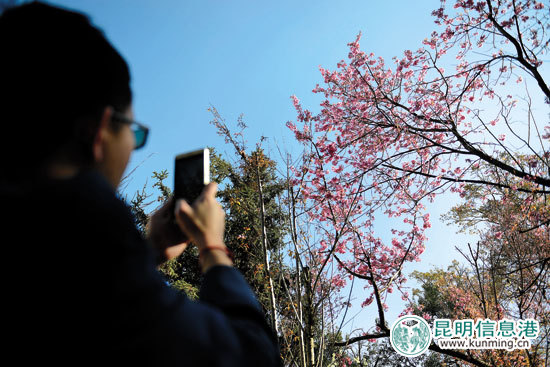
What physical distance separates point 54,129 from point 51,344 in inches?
13.9

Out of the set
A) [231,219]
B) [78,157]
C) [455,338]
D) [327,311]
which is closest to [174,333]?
[78,157]

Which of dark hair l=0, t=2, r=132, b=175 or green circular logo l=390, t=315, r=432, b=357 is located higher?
dark hair l=0, t=2, r=132, b=175

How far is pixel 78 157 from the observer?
615 mm

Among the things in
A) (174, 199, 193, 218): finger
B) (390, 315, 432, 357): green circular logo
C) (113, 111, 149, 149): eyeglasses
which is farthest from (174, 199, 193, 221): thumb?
(390, 315, 432, 357): green circular logo

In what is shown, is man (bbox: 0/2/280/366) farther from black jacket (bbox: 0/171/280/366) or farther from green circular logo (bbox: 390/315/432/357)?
green circular logo (bbox: 390/315/432/357)

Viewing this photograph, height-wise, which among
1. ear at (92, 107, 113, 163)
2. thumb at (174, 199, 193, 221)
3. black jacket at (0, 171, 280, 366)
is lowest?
black jacket at (0, 171, 280, 366)

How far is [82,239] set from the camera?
512 mm

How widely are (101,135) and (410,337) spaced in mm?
6054

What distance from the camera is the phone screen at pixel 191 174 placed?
3.35ft

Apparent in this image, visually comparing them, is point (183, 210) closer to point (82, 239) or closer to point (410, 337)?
point (82, 239)

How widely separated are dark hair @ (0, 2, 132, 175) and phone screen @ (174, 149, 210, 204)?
39cm

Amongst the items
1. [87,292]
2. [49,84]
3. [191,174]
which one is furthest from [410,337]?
[49,84]

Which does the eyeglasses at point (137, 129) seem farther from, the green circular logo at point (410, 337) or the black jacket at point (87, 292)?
the green circular logo at point (410, 337)

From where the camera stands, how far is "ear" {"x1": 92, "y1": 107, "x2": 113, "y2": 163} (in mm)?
624
